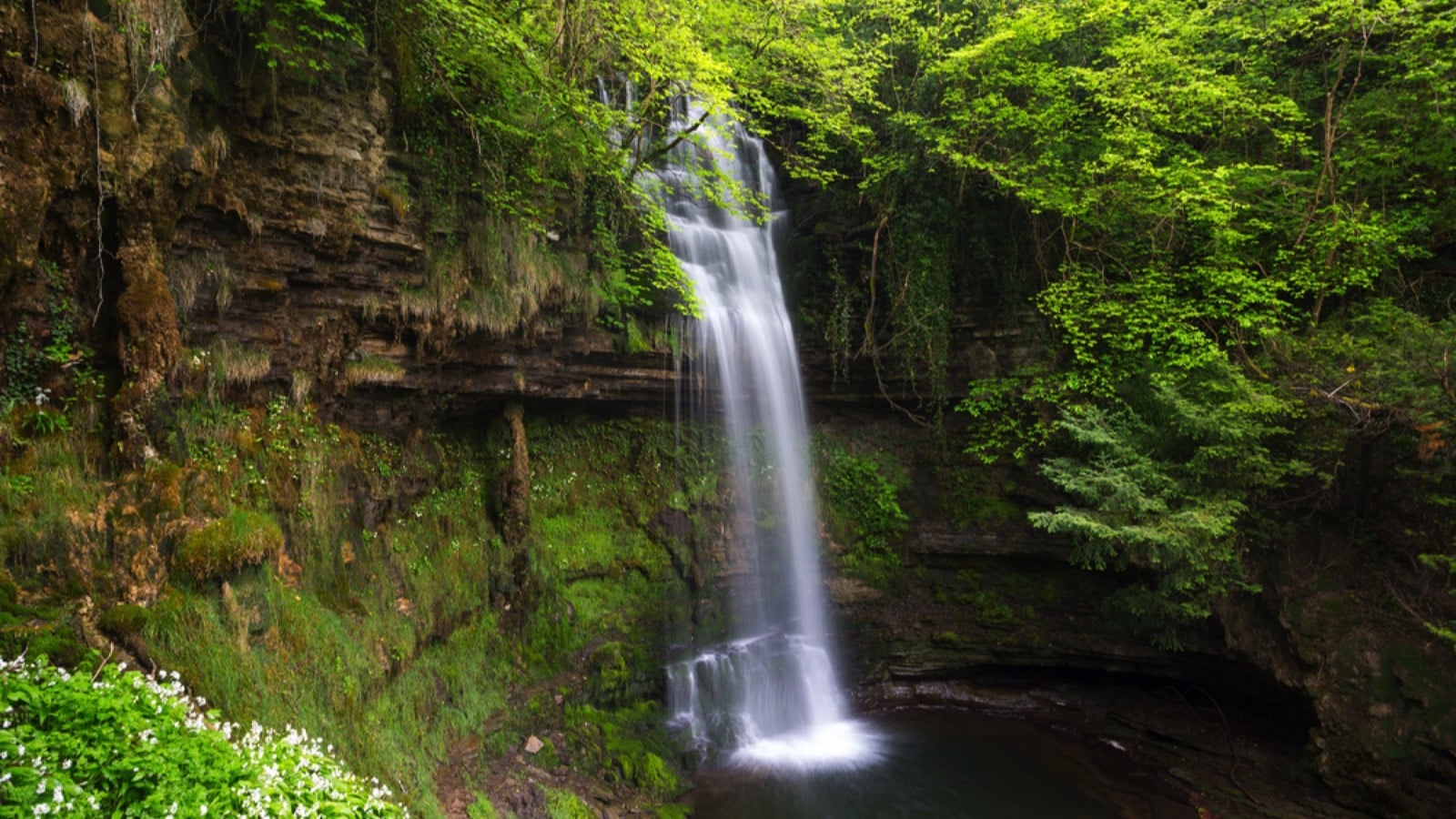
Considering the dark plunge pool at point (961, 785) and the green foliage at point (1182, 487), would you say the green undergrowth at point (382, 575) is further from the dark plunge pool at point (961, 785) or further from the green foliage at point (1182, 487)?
the green foliage at point (1182, 487)

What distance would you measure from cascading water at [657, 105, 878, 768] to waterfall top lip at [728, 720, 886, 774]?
28 mm

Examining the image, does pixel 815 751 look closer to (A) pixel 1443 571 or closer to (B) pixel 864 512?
(B) pixel 864 512

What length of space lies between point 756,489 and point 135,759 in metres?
9.50

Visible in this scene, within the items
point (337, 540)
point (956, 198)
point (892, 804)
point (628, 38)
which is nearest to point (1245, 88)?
point (956, 198)

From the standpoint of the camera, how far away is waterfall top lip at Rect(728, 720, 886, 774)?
30.3 feet

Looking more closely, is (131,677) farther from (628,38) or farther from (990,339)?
(990,339)

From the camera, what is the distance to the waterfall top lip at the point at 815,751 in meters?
9.23

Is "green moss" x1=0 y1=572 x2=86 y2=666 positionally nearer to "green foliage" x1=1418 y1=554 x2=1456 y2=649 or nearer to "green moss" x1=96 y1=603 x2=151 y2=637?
"green moss" x1=96 y1=603 x2=151 y2=637

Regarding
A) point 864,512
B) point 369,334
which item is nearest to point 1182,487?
point 864,512

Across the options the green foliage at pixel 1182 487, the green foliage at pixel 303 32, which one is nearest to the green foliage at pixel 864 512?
the green foliage at pixel 1182 487

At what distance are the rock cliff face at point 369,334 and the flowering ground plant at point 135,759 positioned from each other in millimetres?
2276

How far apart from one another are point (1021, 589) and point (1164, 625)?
2361 millimetres

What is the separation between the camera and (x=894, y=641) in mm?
11734

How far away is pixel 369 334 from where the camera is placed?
755 cm
